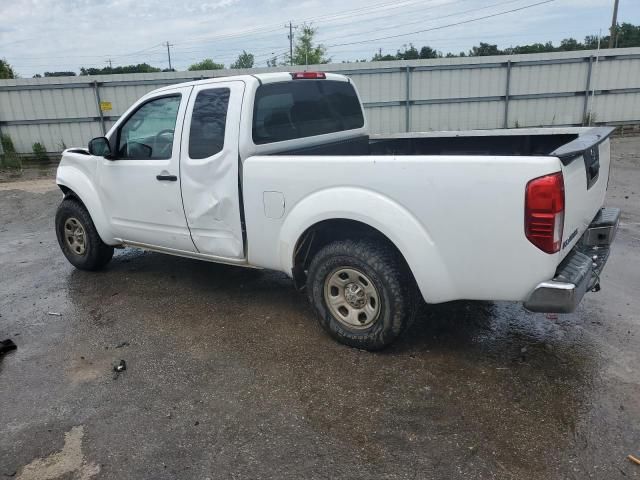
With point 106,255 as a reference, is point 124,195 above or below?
above

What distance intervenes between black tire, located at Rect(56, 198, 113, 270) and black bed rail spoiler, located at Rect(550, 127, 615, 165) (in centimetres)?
448

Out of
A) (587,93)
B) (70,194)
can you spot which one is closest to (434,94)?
(587,93)

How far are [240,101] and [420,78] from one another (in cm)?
1195

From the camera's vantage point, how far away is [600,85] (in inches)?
604

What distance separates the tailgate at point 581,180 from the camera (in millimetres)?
2906

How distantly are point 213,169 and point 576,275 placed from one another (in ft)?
8.88

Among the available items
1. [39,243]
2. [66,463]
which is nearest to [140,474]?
[66,463]

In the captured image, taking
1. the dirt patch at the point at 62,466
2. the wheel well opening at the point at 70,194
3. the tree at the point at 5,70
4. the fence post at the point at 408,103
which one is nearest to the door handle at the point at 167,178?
the wheel well opening at the point at 70,194

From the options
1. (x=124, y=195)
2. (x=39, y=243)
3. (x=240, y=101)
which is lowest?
(x=39, y=243)

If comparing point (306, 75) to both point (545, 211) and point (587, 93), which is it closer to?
point (545, 211)

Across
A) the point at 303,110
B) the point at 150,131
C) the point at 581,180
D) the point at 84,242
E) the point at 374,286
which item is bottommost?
the point at 84,242

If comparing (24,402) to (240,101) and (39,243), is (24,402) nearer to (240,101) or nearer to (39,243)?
(240,101)

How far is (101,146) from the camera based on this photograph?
196 inches

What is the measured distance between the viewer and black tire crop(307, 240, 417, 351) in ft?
11.3
